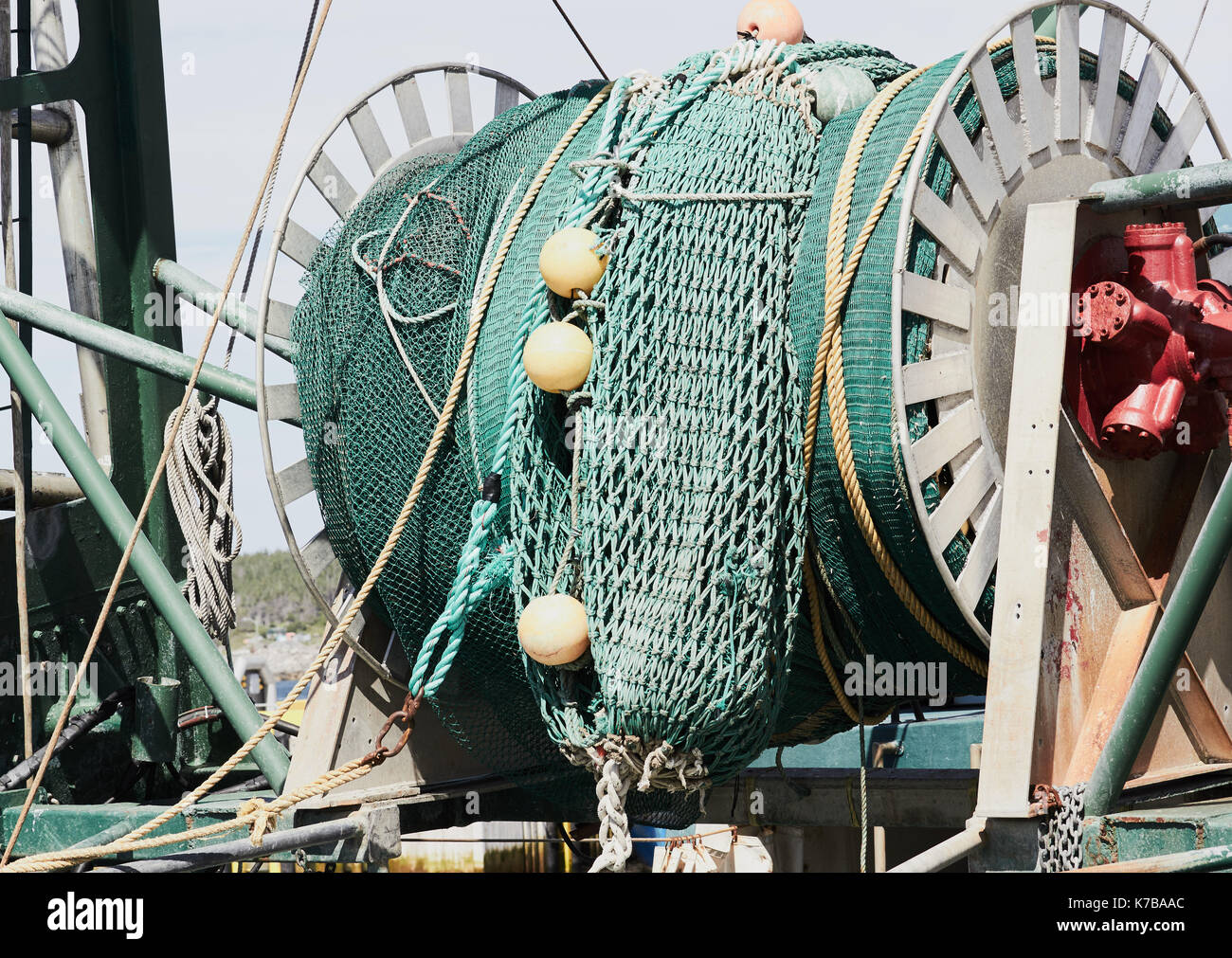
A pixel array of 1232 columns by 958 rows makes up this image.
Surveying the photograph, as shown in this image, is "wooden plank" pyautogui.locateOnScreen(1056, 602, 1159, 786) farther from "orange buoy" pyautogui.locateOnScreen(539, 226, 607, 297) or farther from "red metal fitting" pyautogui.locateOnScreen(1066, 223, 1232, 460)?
"orange buoy" pyautogui.locateOnScreen(539, 226, 607, 297)

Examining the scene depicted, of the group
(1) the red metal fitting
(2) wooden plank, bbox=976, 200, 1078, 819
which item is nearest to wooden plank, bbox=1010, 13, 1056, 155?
(1) the red metal fitting

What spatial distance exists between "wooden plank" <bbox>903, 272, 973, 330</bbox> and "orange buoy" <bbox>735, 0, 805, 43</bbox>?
1290 millimetres

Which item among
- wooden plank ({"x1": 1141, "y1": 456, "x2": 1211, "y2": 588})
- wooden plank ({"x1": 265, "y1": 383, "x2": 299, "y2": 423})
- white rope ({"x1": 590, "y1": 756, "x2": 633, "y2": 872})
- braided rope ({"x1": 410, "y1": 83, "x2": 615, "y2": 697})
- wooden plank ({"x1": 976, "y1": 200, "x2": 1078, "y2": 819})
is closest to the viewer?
wooden plank ({"x1": 976, "y1": 200, "x2": 1078, "y2": 819})

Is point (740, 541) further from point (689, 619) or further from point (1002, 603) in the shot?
point (1002, 603)

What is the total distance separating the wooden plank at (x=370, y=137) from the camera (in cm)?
661

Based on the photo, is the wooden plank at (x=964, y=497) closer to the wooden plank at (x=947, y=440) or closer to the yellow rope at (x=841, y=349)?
the wooden plank at (x=947, y=440)

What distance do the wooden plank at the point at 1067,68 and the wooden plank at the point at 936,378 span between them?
99cm

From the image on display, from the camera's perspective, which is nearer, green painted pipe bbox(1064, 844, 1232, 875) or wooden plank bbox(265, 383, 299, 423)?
green painted pipe bbox(1064, 844, 1232, 875)

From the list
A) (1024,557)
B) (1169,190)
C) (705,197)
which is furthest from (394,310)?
(1169,190)

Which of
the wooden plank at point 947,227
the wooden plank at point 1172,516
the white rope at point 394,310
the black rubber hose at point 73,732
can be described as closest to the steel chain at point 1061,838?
the wooden plank at point 1172,516

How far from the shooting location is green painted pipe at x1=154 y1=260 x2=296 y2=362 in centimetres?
693

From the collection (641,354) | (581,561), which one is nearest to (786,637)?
(581,561)

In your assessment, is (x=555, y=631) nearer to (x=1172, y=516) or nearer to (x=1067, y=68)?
(x=1172, y=516)
